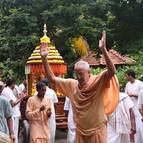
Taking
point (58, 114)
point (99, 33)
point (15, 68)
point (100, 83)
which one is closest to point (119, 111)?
point (100, 83)

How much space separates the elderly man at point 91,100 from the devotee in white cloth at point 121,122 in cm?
297

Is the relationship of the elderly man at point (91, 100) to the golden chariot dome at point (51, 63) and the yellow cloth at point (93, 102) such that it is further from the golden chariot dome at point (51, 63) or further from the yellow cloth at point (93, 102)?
the golden chariot dome at point (51, 63)

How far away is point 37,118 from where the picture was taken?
9.58 m

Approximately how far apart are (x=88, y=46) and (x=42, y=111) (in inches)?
323

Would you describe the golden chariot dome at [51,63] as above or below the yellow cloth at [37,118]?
above

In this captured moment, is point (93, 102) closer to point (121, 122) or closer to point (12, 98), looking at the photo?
point (121, 122)

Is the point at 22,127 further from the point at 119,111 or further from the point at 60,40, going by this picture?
the point at 60,40

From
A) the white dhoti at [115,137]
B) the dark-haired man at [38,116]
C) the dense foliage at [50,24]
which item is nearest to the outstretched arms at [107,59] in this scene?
the dark-haired man at [38,116]

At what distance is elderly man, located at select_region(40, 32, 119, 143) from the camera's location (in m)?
6.34

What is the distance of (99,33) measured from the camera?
56.4 ft

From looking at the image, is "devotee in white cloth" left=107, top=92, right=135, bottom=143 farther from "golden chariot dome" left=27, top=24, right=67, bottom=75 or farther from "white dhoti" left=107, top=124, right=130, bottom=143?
"golden chariot dome" left=27, top=24, right=67, bottom=75

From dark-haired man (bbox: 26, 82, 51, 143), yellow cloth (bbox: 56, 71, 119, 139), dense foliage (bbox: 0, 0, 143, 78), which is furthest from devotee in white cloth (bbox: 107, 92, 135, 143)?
dense foliage (bbox: 0, 0, 143, 78)

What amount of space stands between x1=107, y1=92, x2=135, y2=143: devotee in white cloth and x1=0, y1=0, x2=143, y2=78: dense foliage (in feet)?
19.6

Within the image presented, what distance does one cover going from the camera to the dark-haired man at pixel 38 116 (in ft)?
31.2
